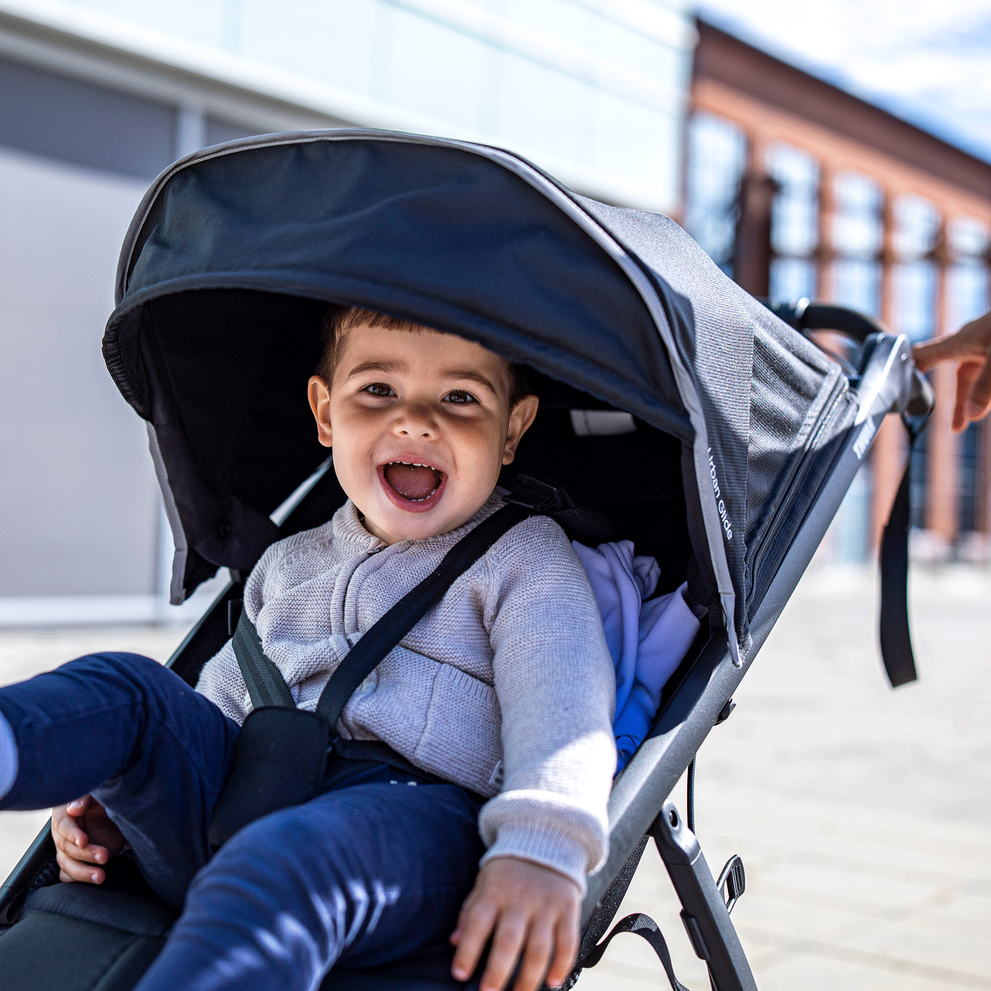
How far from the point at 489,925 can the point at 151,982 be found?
1.13 ft

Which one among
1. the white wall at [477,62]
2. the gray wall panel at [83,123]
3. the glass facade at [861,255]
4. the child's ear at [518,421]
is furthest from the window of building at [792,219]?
the child's ear at [518,421]

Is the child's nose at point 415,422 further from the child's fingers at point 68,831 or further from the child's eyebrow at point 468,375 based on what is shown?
the child's fingers at point 68,831

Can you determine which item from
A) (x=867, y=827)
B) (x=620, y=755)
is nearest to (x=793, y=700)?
(x=867, y=827)

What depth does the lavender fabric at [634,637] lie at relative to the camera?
1.59 metres

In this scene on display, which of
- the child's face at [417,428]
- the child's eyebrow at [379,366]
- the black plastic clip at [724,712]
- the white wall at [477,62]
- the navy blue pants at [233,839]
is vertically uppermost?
the white wall at [477,62]

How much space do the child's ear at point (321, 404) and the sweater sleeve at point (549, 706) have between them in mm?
429

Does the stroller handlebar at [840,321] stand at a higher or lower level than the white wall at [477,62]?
lower

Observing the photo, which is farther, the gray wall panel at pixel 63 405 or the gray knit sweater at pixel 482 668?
the gray wall panel at pixel 63 405

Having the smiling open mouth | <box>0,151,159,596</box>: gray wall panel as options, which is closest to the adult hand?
the smiling open mouth

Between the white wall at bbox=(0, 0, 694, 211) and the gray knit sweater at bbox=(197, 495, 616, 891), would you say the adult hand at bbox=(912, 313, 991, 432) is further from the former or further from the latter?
the white wall at bbox=(0, 0, 694, 211)

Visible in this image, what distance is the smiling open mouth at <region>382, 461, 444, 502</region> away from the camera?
1709 millimetres

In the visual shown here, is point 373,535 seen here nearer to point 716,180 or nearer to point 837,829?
point 837,829

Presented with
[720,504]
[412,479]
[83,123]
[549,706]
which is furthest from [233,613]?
[83,123]

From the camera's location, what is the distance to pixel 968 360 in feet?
8.22
